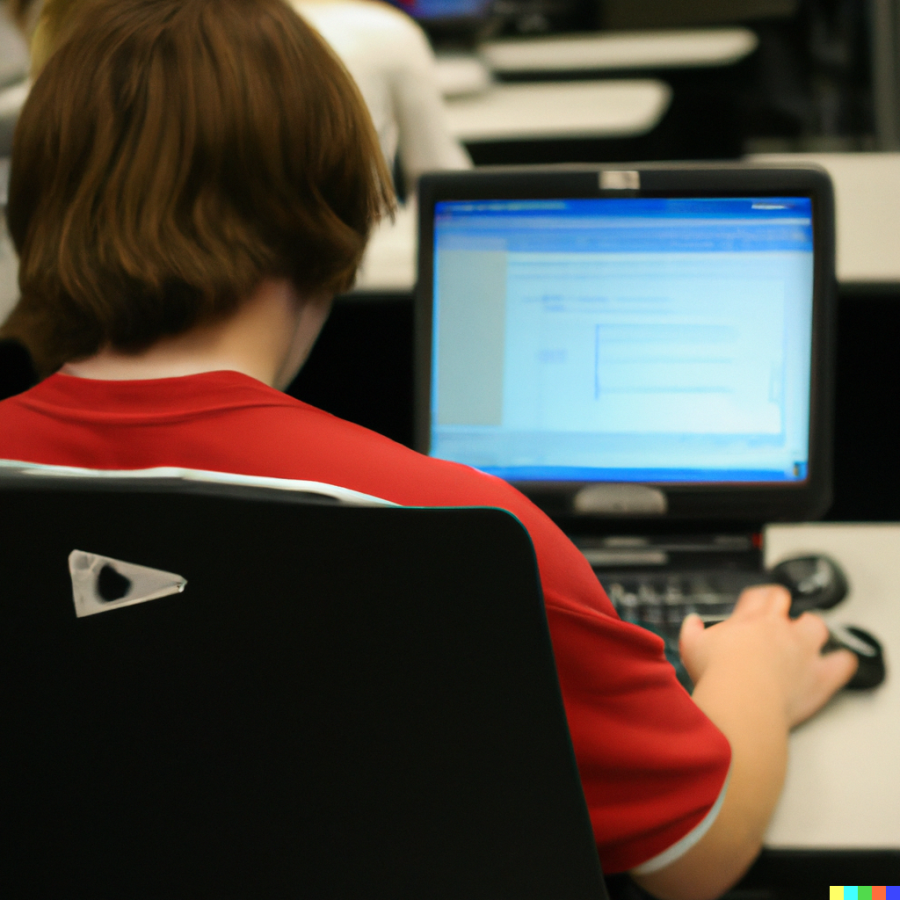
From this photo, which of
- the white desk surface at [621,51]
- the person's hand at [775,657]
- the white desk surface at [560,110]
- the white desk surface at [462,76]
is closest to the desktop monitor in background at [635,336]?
the person's hand at [775,657]

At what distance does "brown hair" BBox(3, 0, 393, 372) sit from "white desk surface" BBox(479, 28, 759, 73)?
2.86 m

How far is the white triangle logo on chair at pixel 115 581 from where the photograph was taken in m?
0.45

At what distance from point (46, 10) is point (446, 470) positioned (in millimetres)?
723

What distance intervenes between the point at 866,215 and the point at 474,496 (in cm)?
97

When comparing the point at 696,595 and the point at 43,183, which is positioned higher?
the point at 43,183

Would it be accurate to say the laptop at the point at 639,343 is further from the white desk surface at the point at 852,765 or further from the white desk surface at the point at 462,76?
the white desk surface at the point at 462,76

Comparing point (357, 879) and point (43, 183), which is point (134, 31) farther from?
point (357, 879)

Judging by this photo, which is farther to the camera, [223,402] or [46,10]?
[46,10]

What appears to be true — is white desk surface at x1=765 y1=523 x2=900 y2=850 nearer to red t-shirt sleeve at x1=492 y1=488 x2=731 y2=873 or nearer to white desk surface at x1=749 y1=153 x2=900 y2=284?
red t-shirt sleeve at x1=492 y1=488 x2=731 y2=873

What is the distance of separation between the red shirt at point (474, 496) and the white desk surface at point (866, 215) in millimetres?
706

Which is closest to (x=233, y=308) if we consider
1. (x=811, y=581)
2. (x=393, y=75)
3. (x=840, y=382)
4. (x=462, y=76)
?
(x=811, y=581)

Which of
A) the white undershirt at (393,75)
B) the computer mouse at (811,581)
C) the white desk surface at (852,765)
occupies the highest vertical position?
the white undershirt at (393,75)

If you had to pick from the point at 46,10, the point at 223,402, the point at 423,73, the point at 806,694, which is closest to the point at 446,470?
the point at 223,402

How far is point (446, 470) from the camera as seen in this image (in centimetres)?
57
